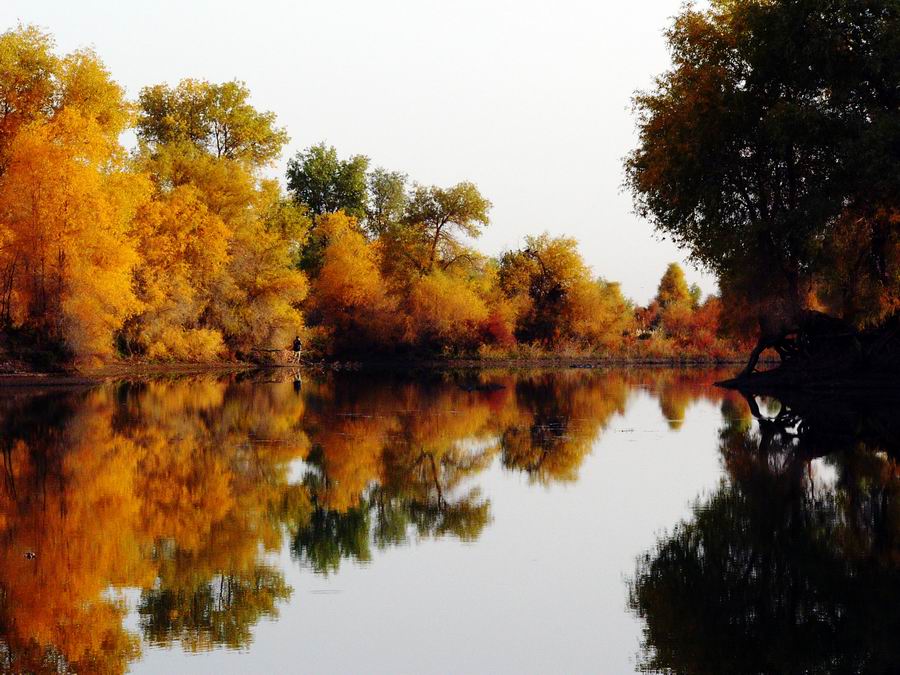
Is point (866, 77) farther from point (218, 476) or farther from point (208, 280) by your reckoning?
point (208, 280)

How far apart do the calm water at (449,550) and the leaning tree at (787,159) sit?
9016 mm

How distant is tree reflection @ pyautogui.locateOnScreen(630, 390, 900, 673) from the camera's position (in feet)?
24.6

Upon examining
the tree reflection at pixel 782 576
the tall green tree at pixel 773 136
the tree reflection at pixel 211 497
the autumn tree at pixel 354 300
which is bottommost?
the tree reflection at pixel 211 497

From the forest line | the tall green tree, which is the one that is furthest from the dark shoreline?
the tall green tree

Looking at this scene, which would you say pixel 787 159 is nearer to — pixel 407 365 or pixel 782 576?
pixel 782 576

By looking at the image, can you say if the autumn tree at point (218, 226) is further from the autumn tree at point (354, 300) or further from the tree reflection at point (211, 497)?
the tree reflection at point (211, 497)

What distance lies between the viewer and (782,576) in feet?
31.6

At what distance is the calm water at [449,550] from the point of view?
7707mm

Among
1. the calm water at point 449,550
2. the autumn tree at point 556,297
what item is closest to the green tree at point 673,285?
the autumn tree at point 556,297

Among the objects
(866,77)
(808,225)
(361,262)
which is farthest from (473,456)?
(361,262)

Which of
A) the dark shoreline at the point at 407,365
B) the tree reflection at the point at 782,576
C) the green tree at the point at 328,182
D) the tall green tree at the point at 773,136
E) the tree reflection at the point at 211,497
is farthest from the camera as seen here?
the green tree at the point at 328,182

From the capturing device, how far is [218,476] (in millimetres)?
15891

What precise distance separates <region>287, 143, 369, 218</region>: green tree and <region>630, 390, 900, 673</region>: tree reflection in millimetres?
73041

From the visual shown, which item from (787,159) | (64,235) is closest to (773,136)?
(787,159)
